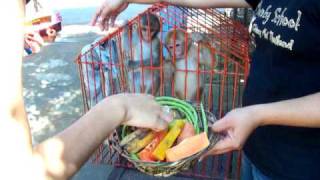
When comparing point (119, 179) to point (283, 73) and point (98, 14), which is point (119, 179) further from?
point (283, 73)

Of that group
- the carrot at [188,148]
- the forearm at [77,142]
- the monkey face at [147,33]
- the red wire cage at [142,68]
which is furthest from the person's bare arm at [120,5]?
the forearm at [77,142]

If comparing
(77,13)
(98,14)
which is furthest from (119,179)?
(77,13)

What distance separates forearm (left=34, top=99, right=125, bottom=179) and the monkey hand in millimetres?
620

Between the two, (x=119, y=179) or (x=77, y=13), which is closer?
(x=119, y=179)

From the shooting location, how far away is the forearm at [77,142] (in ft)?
1.61

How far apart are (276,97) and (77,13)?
17.4 feet

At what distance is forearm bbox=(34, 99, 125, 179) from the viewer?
1.61 feet

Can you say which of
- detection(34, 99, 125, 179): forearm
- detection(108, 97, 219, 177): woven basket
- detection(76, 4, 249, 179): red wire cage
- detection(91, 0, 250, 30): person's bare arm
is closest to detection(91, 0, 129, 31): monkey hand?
detection(91, 0, 250, 30): person's bare arm

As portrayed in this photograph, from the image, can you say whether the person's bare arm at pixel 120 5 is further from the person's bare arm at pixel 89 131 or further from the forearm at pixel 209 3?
the person's bare arm at pixel 89 131

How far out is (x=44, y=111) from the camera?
261cm

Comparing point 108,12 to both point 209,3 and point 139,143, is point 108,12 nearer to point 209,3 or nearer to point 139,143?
point 209,3

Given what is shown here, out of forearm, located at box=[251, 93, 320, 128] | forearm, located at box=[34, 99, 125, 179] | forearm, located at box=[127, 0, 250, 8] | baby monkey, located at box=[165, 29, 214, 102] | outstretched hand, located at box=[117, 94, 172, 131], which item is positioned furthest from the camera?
baby monkey, located at box=[165, 29, 214, 102]

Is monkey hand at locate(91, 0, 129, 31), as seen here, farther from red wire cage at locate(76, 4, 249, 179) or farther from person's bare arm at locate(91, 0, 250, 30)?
red wire cage at locate(76, 4, 249, 179)

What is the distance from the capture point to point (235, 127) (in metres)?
0.78
